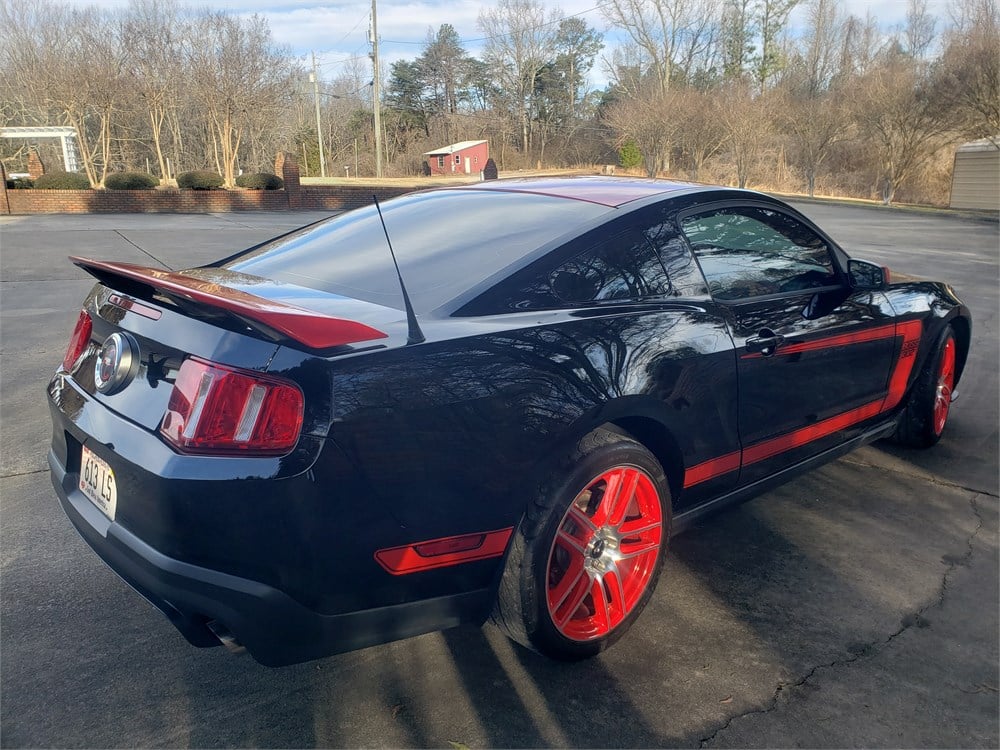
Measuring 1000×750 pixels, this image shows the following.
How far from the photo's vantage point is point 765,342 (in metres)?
2.91

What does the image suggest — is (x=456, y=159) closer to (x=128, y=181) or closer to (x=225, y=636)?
(x=128, y=181)

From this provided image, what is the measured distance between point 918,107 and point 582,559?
3477 centimetres

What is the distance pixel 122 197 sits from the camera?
23.2 m

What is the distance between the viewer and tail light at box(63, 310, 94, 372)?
2.46m

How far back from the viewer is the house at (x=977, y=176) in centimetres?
2759

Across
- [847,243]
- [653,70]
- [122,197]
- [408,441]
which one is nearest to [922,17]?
[653,70]

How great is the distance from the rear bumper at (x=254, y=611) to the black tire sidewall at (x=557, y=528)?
175 mm

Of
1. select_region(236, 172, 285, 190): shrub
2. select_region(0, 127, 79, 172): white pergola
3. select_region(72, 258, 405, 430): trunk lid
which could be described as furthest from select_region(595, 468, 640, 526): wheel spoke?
select_region(0, 127, 79, 172): white pergola

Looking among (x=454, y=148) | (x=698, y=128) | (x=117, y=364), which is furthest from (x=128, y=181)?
(x=454, y=148)

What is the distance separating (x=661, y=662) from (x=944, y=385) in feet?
9.62

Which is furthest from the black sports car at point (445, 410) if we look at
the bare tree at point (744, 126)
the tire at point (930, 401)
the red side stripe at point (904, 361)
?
the bare tree at point (744, 126)

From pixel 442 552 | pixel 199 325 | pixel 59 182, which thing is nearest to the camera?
pixel 199 325

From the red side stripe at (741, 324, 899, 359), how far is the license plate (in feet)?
7.11

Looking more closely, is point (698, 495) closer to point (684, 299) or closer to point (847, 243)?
point (684, 299)
